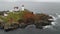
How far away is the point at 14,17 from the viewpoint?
2207mm

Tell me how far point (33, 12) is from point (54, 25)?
0.34 meters

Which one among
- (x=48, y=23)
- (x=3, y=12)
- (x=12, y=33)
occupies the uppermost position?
(x=3, y=12)

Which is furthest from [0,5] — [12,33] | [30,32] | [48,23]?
[48,23]

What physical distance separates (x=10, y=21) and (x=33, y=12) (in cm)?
34

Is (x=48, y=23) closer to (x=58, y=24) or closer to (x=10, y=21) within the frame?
(x=58, y=24)

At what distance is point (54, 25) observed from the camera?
2.17 m

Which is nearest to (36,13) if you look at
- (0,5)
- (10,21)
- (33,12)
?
(33,12)

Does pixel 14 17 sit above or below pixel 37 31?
above

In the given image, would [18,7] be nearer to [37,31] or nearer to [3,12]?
[3,12]

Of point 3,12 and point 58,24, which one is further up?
point 3,12

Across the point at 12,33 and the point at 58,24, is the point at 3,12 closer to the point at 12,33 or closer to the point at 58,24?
the point at 12,33

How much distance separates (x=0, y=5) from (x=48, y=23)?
2.33ft

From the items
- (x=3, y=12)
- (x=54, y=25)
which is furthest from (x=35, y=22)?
(x=3, y=12)

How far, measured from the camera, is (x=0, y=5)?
222 cm
